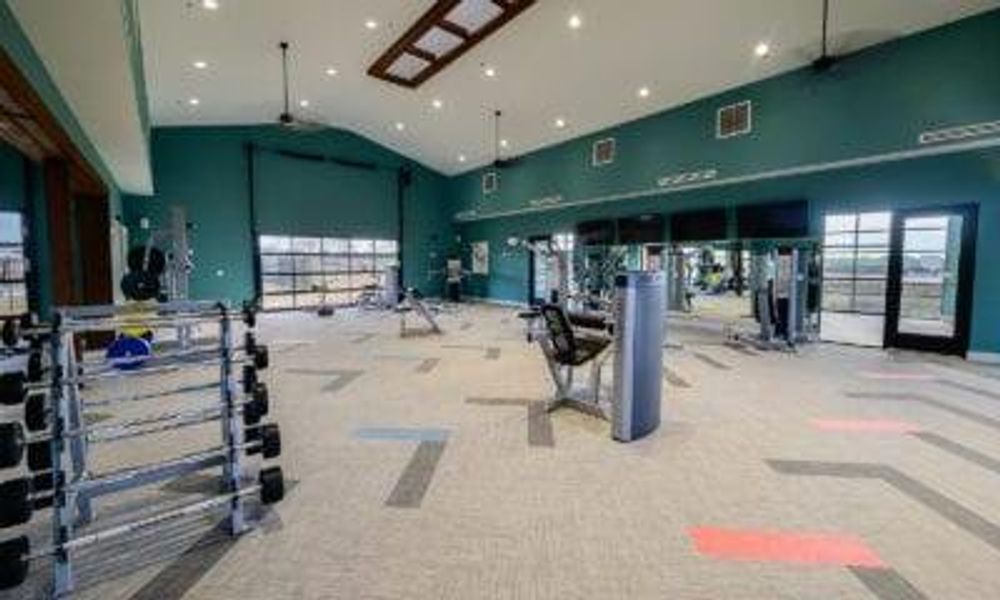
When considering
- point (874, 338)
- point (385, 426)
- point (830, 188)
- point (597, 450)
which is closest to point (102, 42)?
point (385, 426)

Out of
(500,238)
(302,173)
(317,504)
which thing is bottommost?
(317,504)

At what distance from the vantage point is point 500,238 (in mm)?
15047

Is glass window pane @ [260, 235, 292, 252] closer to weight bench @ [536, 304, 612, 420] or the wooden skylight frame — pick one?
the wooden skylight frame

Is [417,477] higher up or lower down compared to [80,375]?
lower down

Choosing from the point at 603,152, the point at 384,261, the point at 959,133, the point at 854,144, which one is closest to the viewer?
the point at 959,133

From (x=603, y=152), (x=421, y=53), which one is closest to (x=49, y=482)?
(x=421, y=53)

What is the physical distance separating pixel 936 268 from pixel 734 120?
3.85m

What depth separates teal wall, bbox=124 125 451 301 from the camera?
1180 cm

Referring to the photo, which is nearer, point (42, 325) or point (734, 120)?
point (42, 325)

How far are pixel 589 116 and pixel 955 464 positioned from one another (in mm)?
8690

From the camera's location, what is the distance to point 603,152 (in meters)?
10.8

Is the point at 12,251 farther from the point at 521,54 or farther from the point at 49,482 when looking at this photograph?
the point at 521,54

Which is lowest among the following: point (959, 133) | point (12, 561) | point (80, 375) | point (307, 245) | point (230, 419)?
point (12, 561)

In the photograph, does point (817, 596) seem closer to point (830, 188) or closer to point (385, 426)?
point (385, 426)
